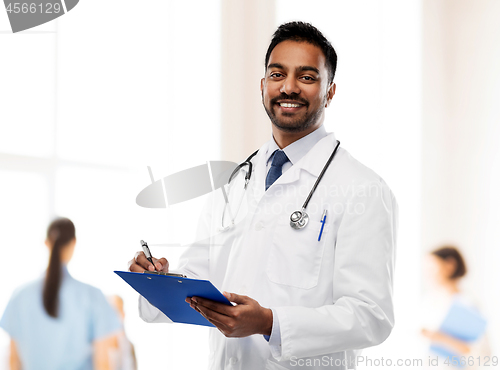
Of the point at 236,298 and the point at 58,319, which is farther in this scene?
the point at 58,319

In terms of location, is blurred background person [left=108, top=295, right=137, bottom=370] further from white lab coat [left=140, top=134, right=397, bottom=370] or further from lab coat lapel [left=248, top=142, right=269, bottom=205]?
lab coat lapel [left=248, top=142, right=269, bottom=205]

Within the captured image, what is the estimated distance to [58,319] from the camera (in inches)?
60.3

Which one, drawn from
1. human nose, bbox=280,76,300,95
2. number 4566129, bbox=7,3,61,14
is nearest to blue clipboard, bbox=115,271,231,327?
human nose, bbox=280,76,300,95

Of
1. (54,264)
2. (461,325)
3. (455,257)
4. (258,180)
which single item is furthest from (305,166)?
(461,325)

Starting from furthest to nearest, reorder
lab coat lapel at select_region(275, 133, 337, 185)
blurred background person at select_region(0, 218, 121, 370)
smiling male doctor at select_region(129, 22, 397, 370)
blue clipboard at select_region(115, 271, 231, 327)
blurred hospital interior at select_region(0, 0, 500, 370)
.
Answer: blurred hospital interior at select_region(0, 0, 500, 370), blurred background person at select_region(0, 218, 121, 370), lab coat lapel at select_region(275, 133, 337, 185), smiling male doctor at select_region(129, 22, 397, 370), blue clipboard at select_region(115, 271, 231, 327)

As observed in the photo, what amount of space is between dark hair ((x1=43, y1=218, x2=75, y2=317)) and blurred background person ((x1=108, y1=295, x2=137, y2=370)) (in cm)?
26

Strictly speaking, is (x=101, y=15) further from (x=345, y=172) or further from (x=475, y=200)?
(x=475, y=200)

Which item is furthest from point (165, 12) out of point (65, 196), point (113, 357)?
point (113, 357)

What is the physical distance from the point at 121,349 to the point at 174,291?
3.41 feet

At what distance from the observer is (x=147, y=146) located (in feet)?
6.52

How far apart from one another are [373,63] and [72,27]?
1.52 m

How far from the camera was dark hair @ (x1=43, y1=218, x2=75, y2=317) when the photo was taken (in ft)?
4.95

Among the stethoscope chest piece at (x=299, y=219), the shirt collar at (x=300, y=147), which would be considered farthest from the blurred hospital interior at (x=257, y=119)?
the stethoscope chest piece at (x=299, y=219)

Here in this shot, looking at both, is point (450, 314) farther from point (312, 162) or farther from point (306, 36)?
point (306, 36)
